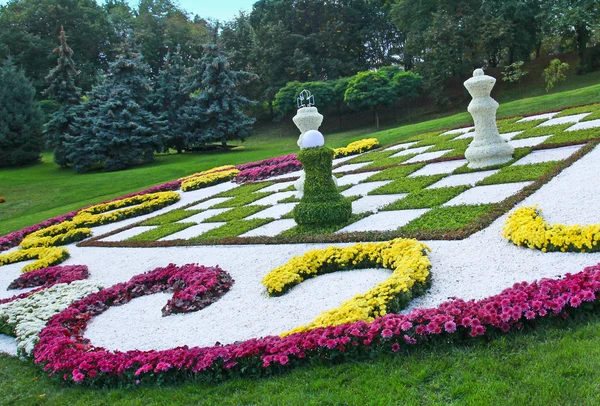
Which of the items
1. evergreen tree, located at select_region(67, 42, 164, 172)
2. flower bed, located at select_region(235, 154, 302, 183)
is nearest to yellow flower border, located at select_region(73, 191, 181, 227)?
flower bed, located at select_region(235, 154, 302, 183)

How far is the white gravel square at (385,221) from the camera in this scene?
7.54m

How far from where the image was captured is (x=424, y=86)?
31594 millimetres

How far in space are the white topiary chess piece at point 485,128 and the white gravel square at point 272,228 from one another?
378 centimetres

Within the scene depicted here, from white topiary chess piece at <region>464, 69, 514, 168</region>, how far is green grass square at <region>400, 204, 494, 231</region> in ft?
Result: 8.62

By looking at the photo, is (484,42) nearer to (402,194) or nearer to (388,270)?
(402,194)

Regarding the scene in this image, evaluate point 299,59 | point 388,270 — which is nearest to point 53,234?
point 388,270

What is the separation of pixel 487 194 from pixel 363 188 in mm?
3230

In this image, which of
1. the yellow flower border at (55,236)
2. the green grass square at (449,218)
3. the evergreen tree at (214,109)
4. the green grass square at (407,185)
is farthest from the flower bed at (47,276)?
the evergreen tree at (214,109)

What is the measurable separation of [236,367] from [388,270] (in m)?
2.48

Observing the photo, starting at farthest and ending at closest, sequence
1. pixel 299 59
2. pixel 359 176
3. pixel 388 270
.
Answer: pixel 299 59 < pixel 359 176 < pixel 388 270

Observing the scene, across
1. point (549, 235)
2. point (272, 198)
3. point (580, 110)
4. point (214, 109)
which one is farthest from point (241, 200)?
point (214, 109)

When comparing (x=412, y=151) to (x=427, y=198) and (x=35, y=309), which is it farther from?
(x=35, y=309)

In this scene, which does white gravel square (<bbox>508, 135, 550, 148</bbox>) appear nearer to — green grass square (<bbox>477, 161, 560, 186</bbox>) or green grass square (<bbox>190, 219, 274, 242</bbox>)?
green grass square (<bbox>477, 161, 560, 186</bbox>)

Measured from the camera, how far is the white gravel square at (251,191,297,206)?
1150 cm
